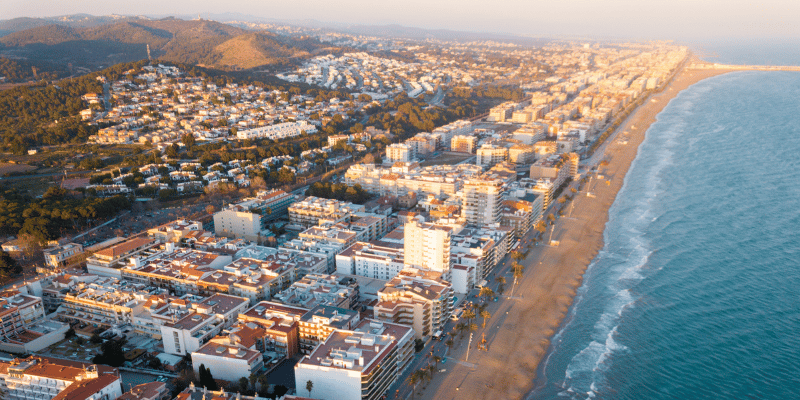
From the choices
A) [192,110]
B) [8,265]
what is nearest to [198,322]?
[8,265]

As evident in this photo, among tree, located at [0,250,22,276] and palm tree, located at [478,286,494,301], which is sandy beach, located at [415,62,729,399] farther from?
tree, located at [0,250,22,276]

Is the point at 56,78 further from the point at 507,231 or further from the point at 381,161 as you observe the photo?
the point at 507,231

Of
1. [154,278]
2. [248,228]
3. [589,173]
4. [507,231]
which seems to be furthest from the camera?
[589,173]

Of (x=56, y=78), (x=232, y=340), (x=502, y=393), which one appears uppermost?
(x=56, y=78)

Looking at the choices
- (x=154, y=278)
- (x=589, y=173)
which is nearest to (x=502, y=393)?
(x=154, y=278)

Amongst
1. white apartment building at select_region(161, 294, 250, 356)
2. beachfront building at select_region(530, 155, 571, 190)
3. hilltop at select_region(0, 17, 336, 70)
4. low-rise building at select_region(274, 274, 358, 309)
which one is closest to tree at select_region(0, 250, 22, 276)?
white apartment building at select_region(161, 294, 250, 356)

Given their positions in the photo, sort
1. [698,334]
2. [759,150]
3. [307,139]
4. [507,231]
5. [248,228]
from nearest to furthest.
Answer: [698,334] → [507,231] → [248,228] → [759,150] → [307,139]

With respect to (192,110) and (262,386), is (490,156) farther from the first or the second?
(192,110)
